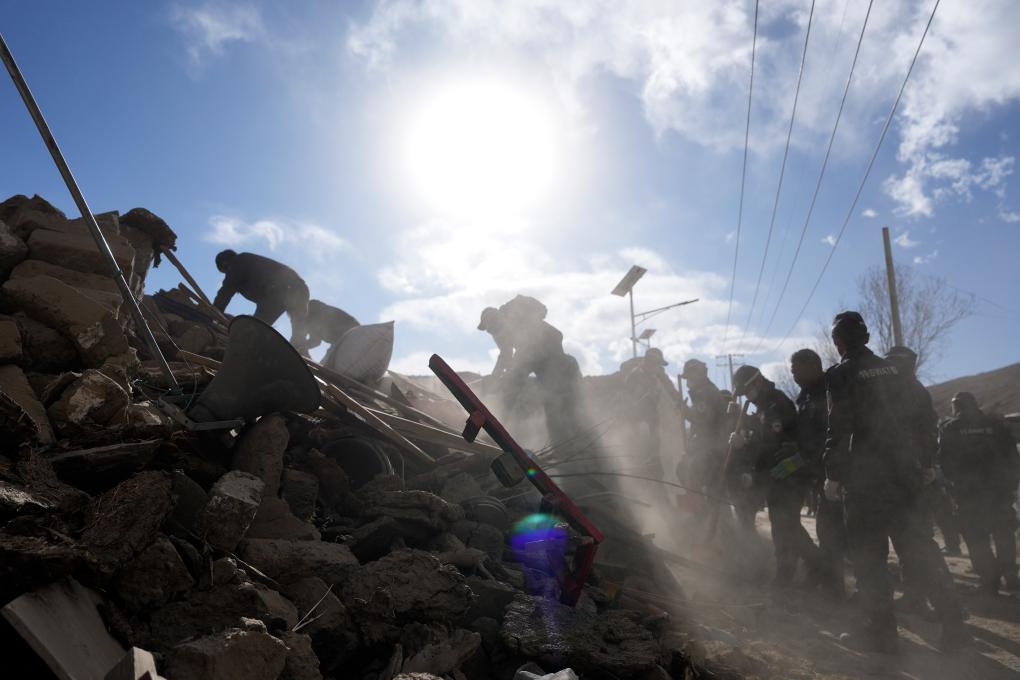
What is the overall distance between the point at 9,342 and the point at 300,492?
156cm

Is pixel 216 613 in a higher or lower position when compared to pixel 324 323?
lower

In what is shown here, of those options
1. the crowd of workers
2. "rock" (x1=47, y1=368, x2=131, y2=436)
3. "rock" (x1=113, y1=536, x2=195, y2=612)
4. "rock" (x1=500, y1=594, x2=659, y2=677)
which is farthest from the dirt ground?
"rock" (x1=47, y1=368, x2=131, y2=436)

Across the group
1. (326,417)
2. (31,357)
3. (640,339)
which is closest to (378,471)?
(326,417)

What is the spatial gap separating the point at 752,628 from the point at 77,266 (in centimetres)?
518

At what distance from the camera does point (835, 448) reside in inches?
156

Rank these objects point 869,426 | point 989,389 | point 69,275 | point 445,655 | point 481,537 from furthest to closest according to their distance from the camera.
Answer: point 989,389 → point 869,426 → point 481,537 → point 69,275 → point 445,655

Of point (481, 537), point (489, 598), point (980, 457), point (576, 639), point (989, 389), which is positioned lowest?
point (576, 639)

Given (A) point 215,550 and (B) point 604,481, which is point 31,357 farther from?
(B) point 604,481

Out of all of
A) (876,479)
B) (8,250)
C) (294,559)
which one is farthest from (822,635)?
(8,250)

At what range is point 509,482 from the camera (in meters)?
3.14

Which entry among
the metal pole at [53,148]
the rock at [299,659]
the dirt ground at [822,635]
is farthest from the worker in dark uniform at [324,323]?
the rock at [299,659]

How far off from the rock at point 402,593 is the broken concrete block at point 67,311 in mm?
1967

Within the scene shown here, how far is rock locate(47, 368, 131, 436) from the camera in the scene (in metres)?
2.44

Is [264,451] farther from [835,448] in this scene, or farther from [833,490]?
[833,490]
